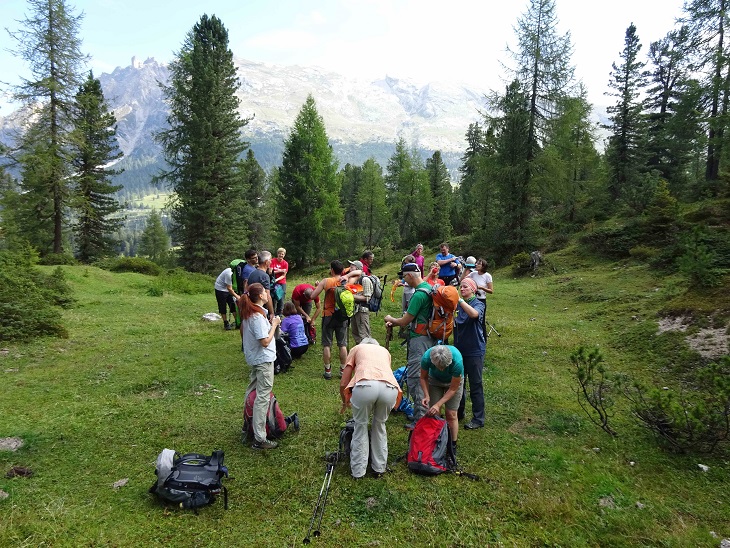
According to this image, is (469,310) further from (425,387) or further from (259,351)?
(259,351)

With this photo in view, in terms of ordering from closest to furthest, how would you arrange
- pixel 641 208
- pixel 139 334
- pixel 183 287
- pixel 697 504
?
pixel 697 504 < pixel 139 334 < pixel 183 287 < pixel 641 208

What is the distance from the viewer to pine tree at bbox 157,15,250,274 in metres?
26.7

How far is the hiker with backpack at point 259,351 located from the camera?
5973 mm

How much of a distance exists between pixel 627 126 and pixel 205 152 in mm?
32108

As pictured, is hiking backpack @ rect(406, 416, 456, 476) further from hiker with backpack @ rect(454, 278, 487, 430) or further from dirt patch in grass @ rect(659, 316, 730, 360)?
dirt patch in grass @ rect(659, 316, 730, 360)

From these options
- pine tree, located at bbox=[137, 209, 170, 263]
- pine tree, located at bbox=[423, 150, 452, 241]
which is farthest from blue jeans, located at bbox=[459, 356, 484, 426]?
pine tree, located at bbox=[137, 209, 170, 263]

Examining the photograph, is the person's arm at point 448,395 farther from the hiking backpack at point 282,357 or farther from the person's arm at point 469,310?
the hiking backpack at point 282,357

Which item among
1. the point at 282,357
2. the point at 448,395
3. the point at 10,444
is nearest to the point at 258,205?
the point at 282,357

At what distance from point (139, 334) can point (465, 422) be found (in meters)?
9.86

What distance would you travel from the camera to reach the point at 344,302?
8.20 m

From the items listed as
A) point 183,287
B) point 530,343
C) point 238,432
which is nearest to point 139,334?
point 238,432

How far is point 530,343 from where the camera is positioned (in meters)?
11.3

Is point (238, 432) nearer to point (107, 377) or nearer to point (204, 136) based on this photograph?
point (107, 377)

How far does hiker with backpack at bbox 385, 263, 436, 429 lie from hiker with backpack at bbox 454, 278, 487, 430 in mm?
628
